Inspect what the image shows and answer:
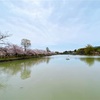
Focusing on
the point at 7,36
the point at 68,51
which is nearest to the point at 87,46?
the point at 68,51

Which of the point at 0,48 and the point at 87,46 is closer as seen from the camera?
the point at 0,48

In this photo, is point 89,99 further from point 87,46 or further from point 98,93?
point 87,46

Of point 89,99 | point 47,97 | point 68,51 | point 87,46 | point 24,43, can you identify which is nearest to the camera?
point 89,99

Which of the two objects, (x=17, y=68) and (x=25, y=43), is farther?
(x=25, y=43)

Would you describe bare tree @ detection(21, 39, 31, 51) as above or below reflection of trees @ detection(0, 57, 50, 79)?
above

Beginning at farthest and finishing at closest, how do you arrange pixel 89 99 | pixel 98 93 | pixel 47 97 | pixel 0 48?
pixel 0 48, pixel 98 93, pixel 47 97, pixel 89 99

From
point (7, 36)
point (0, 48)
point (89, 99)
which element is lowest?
point (89, 99)

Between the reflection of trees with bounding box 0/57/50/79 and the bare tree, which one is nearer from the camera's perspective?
the reflection of trees with bounding box 0/57/50/79

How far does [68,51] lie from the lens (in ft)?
304

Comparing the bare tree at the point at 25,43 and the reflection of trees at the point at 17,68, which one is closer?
the reflection of trees at the point at 17,68

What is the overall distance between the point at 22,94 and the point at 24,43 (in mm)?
35130

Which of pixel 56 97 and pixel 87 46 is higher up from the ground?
pixel 87 46

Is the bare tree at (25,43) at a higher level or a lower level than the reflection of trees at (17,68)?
higher

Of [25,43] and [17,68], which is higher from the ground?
[25,43]
